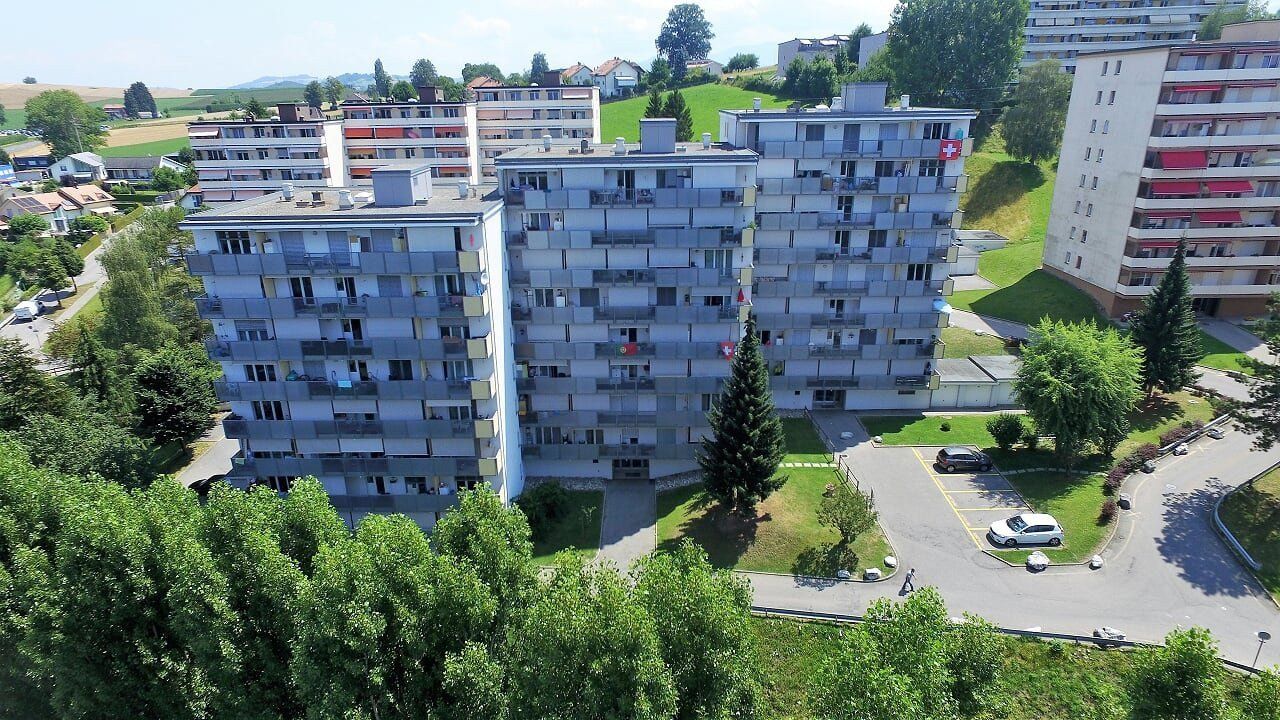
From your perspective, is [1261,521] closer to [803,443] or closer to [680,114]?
[803,443]

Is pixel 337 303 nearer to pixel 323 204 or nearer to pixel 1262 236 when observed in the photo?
pixel 323 204

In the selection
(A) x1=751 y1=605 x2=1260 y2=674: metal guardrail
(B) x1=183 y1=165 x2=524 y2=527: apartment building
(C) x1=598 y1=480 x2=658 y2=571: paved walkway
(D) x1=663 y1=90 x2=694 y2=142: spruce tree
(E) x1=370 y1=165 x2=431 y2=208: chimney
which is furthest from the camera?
(D) x1=663 y1=90 x2=694 y2=142: spruce tree

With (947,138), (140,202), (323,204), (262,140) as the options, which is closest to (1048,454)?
(947,138)

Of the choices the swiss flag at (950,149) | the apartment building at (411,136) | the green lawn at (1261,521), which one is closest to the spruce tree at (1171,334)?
the green lawn at (1261,521)

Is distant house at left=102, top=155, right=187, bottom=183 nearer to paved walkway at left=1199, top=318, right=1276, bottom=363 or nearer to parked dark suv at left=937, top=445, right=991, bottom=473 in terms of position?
parked dark suv at left=937, top=445, right=991, bottom=473

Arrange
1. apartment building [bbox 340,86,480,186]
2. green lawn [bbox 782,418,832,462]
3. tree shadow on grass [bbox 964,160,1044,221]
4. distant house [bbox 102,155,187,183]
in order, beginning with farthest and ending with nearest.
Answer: distant house [bbox 102,155,187,183] < apartment building [bbox 340,86,480,186] < tree shadow on grass [bbox 964,160,1044,221] < green lawn [bbox 782,418,832,462]

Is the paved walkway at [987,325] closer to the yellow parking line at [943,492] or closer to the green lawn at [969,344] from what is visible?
the green lawn at [969,344]

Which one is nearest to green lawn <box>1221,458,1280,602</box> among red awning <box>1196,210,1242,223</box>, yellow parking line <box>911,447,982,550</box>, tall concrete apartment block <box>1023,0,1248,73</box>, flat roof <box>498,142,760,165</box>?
yellow parking line <box>911,447,982,550</box>
